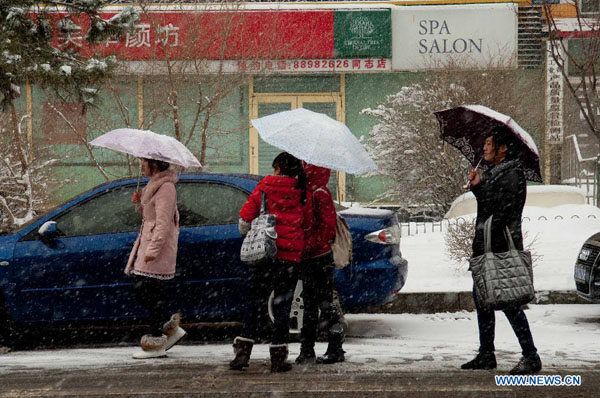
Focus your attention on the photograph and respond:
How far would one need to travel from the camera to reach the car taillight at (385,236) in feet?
26.5

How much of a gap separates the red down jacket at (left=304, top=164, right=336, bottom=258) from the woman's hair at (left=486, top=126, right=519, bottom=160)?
3.88 feet

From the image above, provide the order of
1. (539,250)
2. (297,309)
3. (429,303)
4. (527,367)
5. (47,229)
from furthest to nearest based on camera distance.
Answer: (539,250) → (429,303) → (297,309) → (47,229) → (527,367)

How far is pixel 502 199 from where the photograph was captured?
6098 millimetres

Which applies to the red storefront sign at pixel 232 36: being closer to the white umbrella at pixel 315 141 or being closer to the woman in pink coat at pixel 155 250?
the woman in pink coat at pixel 155 250

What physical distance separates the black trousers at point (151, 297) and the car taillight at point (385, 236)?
6.25 ft

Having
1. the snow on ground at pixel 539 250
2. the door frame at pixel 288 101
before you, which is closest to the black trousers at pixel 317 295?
the snow on ground at pixel 539 250

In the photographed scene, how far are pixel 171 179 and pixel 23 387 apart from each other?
6.32 ft

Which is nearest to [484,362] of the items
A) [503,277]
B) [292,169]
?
[503,277]

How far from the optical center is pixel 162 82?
1733 cm

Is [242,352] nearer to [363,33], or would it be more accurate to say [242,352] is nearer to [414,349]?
[414,349]

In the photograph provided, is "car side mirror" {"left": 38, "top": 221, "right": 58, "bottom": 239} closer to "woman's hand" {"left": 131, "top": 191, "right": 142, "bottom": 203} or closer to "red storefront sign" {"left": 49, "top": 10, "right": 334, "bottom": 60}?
"woman's hand" {"left": 131, "top": 191, "right": 142, "bottom": 203}

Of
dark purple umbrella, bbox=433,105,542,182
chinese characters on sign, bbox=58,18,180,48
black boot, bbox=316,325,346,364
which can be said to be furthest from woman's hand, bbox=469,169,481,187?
chinese characters on sign, bbox=58,18,180,48

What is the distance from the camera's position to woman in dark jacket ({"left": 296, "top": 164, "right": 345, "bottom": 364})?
6535mm

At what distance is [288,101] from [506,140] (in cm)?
1502
